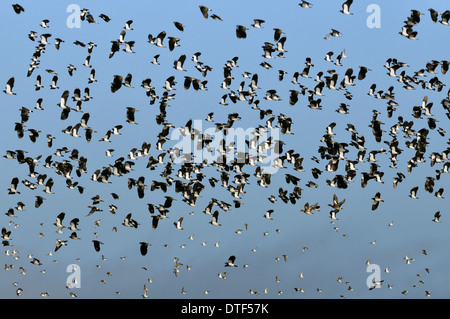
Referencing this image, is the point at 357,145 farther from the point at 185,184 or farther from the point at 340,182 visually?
the point at 185,184

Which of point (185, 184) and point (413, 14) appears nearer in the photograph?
point (413, 14)

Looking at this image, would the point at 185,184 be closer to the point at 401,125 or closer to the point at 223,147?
the point at 223,147

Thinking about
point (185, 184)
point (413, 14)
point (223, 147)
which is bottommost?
point (185, 184)

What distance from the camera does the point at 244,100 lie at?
196ft

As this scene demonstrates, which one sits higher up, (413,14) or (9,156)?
(413,14)

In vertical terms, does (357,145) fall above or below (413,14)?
below

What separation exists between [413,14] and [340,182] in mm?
15743
